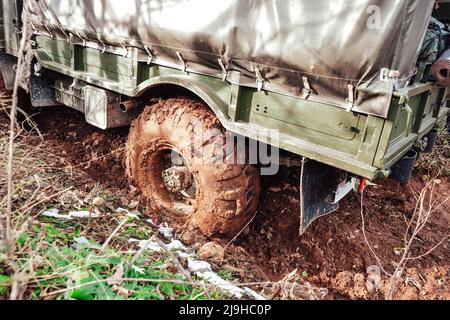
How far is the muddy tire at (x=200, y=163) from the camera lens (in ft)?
8.81

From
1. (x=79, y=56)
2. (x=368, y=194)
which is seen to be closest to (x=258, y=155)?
(x=368, y=194)

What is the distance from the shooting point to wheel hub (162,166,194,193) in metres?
2.99

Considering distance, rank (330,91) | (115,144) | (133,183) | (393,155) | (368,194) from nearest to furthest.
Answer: (330,91) < (393,155) < (133,183) < (368,194) < (115,144)

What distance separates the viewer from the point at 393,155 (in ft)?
7.43

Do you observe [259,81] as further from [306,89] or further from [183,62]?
[183,62]

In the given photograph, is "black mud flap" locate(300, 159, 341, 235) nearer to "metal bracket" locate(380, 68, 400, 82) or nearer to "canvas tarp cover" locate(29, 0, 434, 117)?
"canvas tarp cover" locate(29, 0, 434, 117)

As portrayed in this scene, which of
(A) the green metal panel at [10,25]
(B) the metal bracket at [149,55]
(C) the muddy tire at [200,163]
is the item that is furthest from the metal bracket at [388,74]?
(A) the green metal panel at [10,25]

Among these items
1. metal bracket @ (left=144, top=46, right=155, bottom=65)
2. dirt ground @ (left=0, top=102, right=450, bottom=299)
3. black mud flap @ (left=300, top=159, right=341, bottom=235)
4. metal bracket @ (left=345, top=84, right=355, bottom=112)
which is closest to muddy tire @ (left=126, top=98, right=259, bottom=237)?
dirt ground @ (left=0, top=102, right=450, bottom=299)

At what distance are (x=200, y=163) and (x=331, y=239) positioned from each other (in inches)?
59.5

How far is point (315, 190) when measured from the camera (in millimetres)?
2604

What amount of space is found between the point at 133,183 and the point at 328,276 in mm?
2037

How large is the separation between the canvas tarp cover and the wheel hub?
88 cm

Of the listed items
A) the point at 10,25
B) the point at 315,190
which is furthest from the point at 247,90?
the point at 10,25

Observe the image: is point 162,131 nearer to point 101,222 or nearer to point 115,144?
point 101,222
